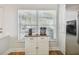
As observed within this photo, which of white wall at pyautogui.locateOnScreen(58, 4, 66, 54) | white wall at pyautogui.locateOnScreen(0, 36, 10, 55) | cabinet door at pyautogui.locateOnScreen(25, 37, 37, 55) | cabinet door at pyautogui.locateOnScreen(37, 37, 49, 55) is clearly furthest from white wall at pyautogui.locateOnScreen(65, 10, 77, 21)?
white wall at pyautogui.locateOnScreen(0, 36, 10, 55)

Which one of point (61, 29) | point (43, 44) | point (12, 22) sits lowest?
point (43, 44)

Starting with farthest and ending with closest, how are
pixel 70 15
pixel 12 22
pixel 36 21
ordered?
pixel 36 21 < pixel 12 22 < pixel 70 15

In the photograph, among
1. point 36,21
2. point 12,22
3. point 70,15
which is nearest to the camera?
point 70,15

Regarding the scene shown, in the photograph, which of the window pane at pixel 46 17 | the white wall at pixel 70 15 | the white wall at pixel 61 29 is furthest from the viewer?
the window pane at pixel 46 17

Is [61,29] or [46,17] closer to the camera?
[61,29]

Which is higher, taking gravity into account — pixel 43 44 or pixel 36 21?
pixel 36 21

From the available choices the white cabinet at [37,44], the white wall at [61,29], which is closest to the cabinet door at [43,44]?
the white cabinet at [37,44]

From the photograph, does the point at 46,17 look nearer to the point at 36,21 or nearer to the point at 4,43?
the point at 36,21

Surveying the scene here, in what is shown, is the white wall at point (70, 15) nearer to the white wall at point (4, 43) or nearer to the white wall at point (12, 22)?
the white wall at point (12, 22)

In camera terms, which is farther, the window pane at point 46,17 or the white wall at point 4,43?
the window pane at point 46,17

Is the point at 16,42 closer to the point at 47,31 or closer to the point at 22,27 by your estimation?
the point at 22,27

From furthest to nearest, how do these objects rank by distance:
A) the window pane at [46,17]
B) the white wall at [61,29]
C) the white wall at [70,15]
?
the window pane at [46,17], the white wall at [61,29], the white wall at [70,15]

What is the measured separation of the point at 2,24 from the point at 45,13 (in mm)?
768

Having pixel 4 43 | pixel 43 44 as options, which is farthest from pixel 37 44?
pixel 4 43
